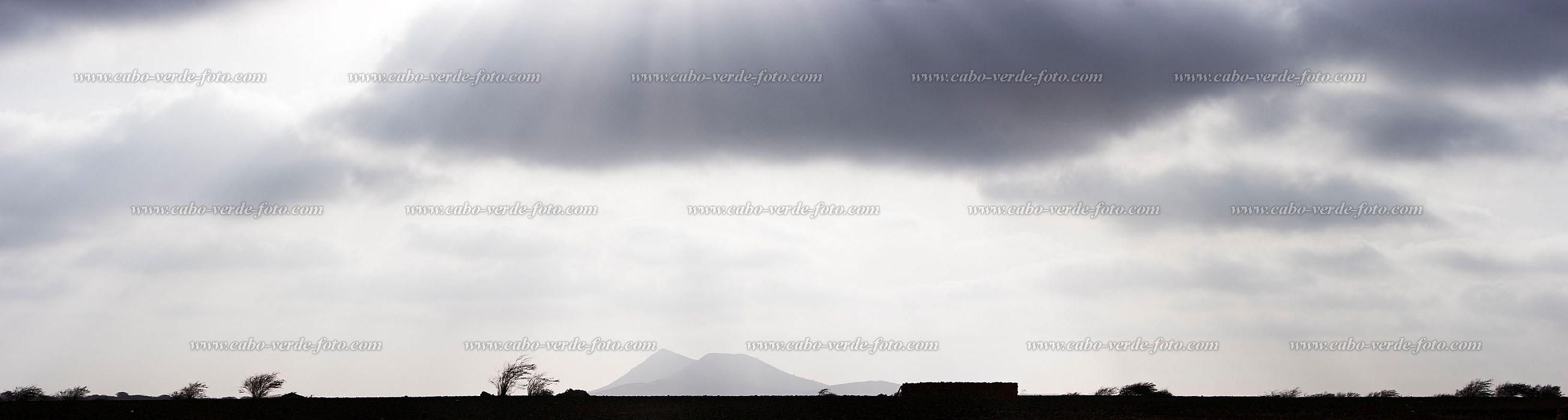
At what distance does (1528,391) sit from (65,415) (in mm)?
54713

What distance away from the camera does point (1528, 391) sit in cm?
5122

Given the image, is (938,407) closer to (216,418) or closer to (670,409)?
(670,409)

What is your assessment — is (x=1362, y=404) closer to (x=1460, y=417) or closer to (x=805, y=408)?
(x=1460, y=417)

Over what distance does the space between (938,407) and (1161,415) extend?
648 cm

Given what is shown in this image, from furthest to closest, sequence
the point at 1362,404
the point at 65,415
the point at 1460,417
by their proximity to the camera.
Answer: the point at 1362,404, the point at 65,415, the point at 1460,417

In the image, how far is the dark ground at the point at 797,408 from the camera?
114 feet

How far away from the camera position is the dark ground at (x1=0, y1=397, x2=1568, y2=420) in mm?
34875

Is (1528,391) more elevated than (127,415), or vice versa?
(1528,391)

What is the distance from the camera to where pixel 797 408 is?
122 ft

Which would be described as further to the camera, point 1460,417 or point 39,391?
point 39,391

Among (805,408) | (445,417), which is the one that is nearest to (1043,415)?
(805,408)

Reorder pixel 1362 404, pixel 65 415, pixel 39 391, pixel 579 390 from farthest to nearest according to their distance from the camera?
pixel 39 391 < pixel 579 390 < pixel 1362 404 < pixel 65 415

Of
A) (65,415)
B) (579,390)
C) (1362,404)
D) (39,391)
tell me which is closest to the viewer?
(65,415)

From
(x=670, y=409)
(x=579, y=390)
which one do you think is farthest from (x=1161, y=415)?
(x=579, y=390)
